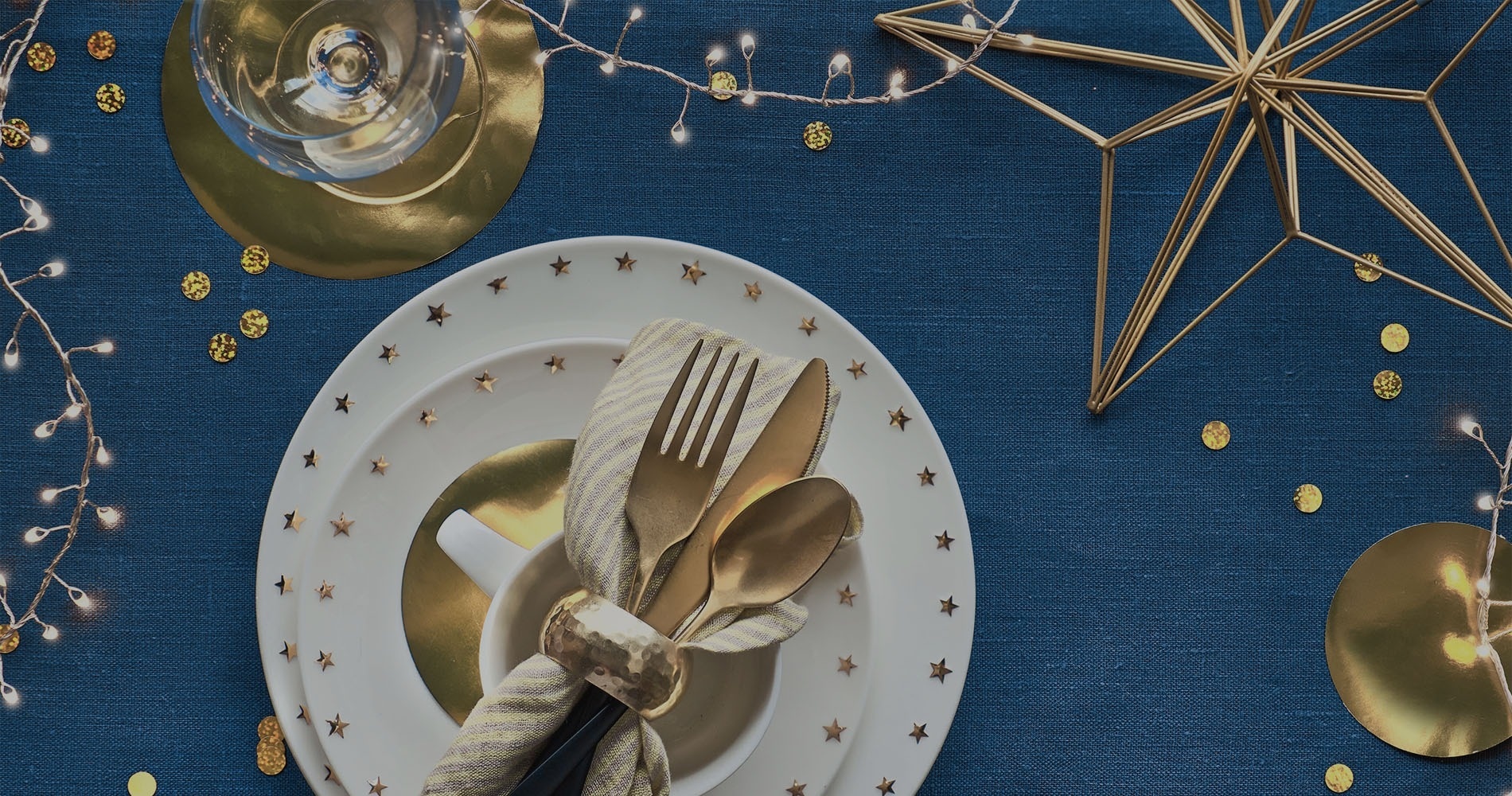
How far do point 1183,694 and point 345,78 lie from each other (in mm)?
562

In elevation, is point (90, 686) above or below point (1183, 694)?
above

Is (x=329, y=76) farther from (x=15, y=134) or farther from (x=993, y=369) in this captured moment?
(x=993, y=369)

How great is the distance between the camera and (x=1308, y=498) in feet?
2.17

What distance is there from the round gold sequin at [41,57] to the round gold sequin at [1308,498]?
726 mm

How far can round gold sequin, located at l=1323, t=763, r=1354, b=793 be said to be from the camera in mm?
657

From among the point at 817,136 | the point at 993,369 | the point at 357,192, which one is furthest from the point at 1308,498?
the point at 357,192

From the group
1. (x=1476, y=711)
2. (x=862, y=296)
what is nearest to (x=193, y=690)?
(x=862, y=296)

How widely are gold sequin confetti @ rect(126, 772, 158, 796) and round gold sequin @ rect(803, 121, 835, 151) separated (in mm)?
492

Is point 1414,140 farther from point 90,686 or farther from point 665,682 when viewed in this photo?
point 90,686

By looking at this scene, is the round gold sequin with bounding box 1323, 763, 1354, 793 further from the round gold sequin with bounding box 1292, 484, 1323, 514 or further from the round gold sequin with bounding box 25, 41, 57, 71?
the round gold sequin with bounding box 25, 41, 57, 71

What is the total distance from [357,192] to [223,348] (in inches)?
4.4

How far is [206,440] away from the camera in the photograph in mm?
633

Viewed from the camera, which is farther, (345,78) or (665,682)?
(345,78)

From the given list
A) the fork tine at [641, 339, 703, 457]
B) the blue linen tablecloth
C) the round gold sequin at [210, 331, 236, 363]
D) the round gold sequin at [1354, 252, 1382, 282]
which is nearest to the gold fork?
the fork tine at [641, 339, 703, 457]
